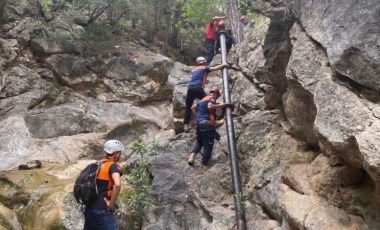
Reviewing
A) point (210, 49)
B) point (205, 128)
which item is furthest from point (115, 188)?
point (210, 49)

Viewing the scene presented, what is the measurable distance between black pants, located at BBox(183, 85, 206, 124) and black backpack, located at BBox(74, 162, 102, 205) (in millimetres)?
5483

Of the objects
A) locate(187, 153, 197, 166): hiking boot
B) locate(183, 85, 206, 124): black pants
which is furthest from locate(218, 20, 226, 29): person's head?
locate(187, 153, 197, 166): hiking boot

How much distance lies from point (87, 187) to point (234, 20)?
465 inches

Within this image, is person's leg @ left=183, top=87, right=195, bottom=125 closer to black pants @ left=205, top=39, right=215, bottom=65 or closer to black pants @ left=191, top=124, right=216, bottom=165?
black pants @ left=191, top=124, right=216, bottom=165

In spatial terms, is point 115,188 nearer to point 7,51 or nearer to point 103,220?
point 103,220

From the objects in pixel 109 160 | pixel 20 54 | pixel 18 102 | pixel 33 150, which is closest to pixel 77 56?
pixel 20 54

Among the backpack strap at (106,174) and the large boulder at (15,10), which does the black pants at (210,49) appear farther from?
the backpack strap at (106,174)

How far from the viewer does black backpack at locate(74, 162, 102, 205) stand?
682 cm

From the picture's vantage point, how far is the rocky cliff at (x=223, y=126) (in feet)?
20.3

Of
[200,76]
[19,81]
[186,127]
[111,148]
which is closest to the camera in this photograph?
[111,148]

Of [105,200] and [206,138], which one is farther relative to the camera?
[206,138]

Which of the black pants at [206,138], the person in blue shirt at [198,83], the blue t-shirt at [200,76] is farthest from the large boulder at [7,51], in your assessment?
the black pants at [206,138]

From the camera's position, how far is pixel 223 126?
39.9ft

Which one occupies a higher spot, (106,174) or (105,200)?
(106,174)
